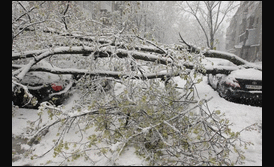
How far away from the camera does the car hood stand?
5549 mm

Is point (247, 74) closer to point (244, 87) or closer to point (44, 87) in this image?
point (244, 87)

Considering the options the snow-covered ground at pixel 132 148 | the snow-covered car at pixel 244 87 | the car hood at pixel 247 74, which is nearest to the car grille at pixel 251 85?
the snow-covered car at pixel 244 87

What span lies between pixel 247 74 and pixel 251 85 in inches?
17.2

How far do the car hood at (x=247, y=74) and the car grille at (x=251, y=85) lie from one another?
0.39ft

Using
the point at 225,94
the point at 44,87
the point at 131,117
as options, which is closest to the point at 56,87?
the point at 44,87

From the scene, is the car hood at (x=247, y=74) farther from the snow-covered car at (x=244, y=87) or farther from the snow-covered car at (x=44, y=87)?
the snow-covered car at (x=44, y=87)

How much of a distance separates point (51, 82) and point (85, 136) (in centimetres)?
210

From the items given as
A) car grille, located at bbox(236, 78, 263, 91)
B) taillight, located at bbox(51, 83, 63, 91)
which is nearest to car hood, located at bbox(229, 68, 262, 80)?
car grille, located at bbox(236, 78, 263, 91)

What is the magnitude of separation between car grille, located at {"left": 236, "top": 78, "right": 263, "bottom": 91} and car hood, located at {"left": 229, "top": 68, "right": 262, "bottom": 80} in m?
0.12

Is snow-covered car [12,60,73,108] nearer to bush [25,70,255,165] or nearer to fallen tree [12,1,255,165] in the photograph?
fallen tree [12,1,255,165]

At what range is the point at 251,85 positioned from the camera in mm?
5480

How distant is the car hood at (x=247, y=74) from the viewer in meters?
5.55

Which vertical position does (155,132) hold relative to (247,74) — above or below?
below

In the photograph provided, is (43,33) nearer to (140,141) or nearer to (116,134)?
(116,134)
